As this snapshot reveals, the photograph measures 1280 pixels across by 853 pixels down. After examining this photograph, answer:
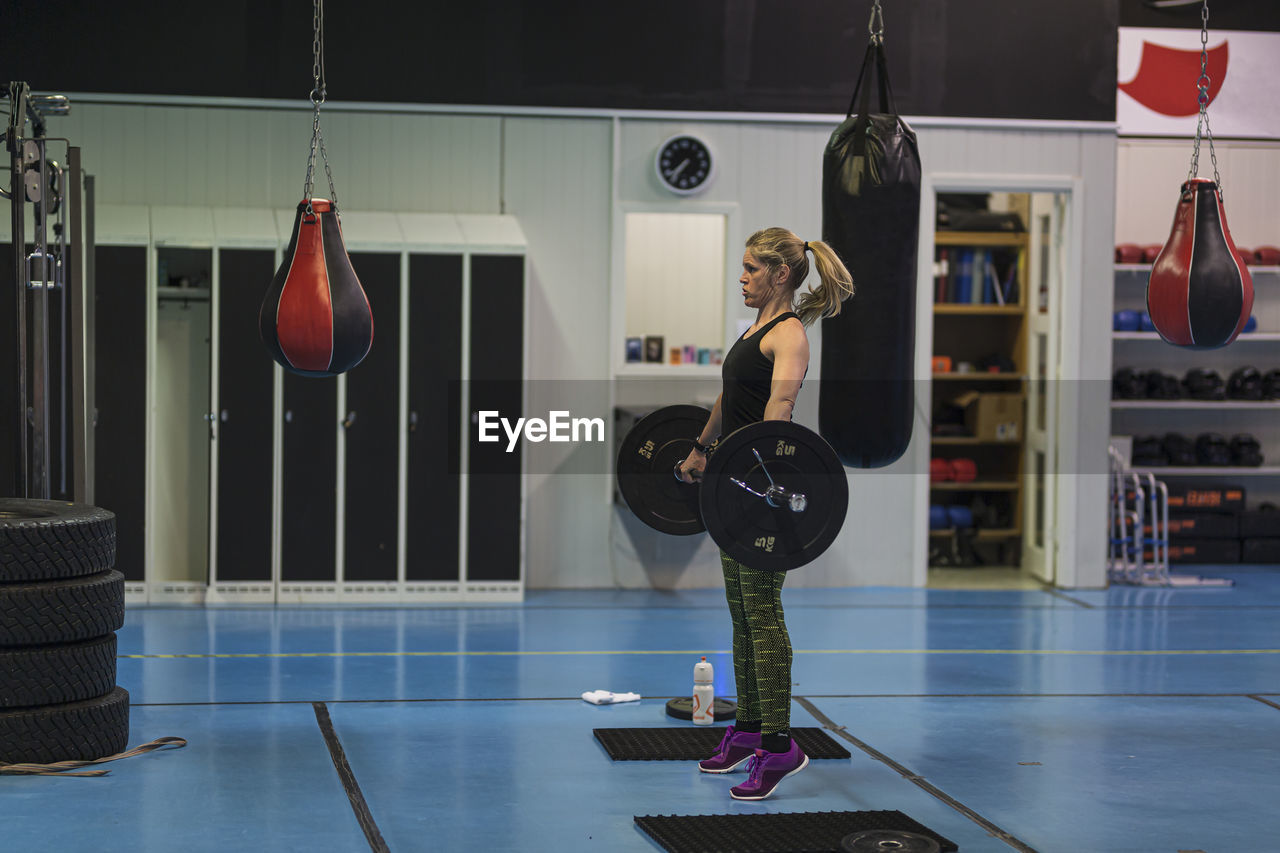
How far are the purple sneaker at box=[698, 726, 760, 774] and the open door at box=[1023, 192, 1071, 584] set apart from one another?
492cm

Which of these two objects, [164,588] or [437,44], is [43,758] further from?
[437,44]

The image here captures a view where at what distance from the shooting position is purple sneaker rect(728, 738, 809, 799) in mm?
4363

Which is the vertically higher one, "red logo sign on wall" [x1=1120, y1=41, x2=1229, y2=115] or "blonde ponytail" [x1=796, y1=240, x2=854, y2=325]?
"red logo sign on wall" [x1=1120, y1=41, x2=1229, y2=115]

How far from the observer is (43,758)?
14.9 ft

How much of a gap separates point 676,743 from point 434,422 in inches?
135

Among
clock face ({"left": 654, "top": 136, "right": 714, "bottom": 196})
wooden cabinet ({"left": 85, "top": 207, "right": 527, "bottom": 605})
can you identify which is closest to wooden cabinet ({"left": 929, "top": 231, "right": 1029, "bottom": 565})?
clock face ({"left": 654, "top": 136, "right": 714, "bottom": 196})

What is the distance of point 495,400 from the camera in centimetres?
804

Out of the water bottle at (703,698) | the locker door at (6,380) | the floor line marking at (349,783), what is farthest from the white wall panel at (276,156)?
the water bottle at (703,698)

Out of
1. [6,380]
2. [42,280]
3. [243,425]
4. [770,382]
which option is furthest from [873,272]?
[6,380]

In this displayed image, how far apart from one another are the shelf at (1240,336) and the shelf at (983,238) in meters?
0.91

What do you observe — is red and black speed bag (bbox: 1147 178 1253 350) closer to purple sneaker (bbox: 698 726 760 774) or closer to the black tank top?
the black tank top

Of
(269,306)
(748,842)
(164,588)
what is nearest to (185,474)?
(164,588)

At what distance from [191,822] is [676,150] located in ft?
17.9

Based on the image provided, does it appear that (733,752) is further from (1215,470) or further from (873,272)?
(1215,470)
